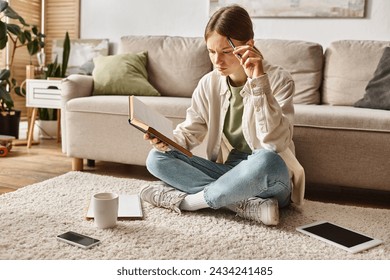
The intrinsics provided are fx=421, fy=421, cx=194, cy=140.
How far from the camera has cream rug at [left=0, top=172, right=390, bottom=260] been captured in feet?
4.19

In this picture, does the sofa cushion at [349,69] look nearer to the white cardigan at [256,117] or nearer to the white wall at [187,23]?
the white wall at [187,23]

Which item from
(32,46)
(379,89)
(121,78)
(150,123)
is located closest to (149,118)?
(150,123)

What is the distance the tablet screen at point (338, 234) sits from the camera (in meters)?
1.39

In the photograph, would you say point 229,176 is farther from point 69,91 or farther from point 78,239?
point 69,91

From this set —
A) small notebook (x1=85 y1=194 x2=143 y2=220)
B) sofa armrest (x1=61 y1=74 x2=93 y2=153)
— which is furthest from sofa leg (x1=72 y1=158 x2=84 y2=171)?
small notebook (x1=85 y1=194 x2=143 y2=220)

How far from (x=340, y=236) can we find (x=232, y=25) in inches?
31.9

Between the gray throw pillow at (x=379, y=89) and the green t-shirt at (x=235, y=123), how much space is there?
0.95 meters

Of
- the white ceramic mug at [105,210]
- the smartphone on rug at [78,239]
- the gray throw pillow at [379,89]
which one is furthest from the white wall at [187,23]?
the smartphone on rug at [78,239]

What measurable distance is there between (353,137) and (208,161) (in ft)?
2.32

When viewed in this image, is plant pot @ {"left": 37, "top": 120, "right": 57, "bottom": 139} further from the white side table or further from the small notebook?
the small notebook

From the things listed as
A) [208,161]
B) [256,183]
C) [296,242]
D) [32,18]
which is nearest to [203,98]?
[208,161]
